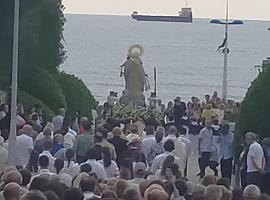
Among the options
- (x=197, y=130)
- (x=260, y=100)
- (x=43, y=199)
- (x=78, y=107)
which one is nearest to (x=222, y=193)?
(x=43, y=199)

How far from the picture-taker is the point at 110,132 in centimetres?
2167

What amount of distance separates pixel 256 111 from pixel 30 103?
329 inches

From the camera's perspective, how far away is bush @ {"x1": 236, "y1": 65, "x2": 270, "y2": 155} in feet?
74.6

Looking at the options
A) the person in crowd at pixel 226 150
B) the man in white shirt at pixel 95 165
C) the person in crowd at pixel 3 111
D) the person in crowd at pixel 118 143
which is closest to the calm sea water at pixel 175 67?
the person in crowd at pixel 3 111

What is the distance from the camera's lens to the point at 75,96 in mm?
31844

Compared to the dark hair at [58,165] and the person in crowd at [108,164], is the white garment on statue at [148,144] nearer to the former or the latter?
the person in crowd at [108,164]

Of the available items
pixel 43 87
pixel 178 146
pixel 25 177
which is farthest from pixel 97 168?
pixel 43 87

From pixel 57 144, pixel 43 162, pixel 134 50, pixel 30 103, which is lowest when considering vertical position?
pixel 43 162

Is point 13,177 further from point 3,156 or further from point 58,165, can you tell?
point 3,156

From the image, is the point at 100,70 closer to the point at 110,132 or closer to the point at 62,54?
the point at 62,54

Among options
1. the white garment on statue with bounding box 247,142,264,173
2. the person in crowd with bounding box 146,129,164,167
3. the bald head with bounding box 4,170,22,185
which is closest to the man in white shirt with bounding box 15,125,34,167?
the person in crowd with bounding box 146,129,164,167

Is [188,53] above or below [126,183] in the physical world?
above

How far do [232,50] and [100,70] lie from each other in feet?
220

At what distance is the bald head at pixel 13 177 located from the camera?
14.2m
